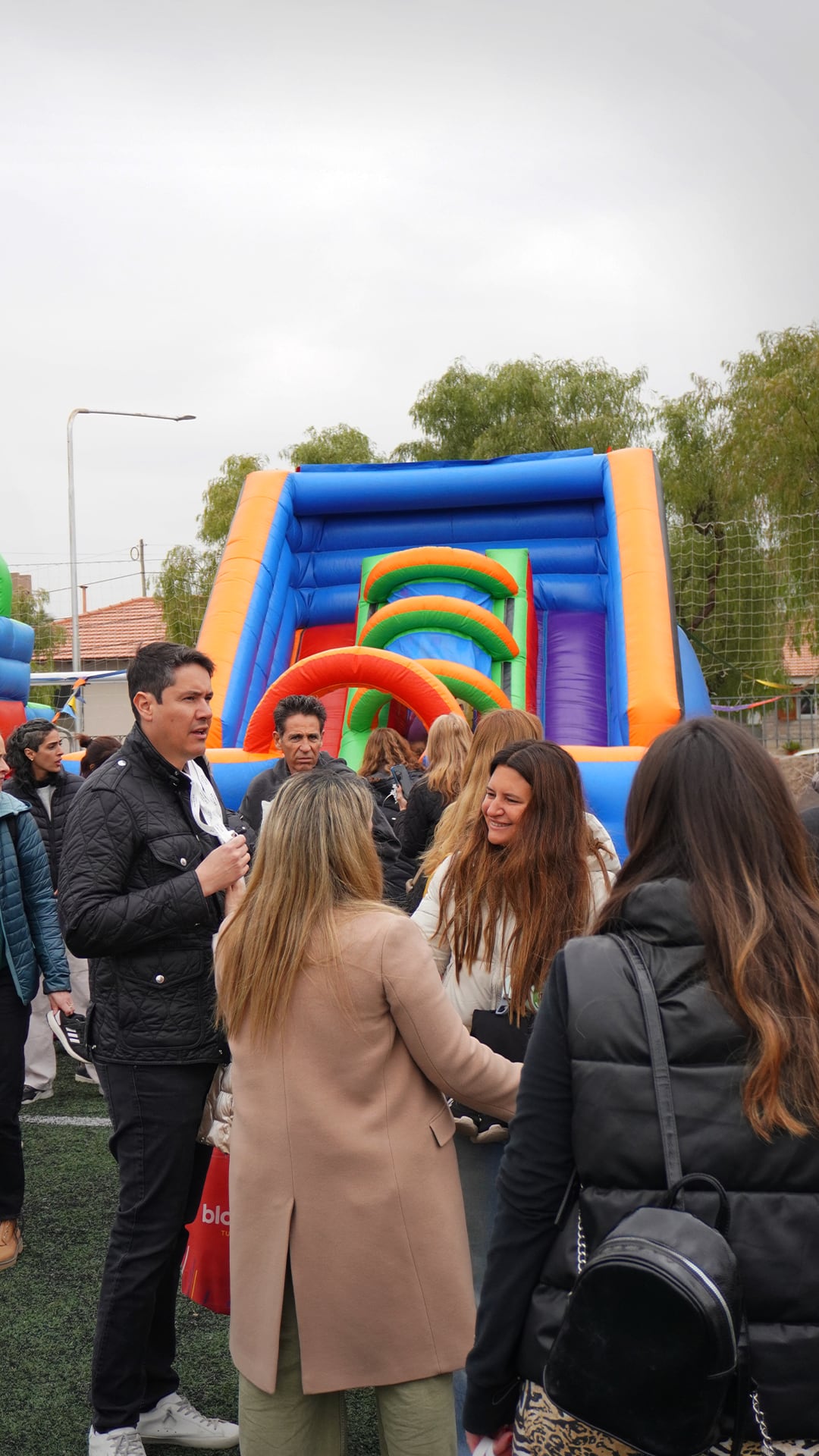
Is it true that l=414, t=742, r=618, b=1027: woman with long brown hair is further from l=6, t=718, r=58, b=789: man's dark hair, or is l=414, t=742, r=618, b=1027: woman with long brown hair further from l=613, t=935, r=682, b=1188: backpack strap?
l=6, t=718, r=58, b=789: man's dark hair

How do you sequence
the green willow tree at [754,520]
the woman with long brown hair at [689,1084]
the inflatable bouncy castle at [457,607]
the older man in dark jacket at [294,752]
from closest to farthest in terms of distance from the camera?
the woman with long brown hair at [689,1084] < the older man in dark jacket at [294,752] < the inflatable bouncy castle at [457,607] < the green willow tree at [754,520]

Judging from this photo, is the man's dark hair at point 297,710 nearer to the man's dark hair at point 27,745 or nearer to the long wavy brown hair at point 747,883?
the man's dark hair at point 27,745

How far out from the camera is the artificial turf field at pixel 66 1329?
285 cm

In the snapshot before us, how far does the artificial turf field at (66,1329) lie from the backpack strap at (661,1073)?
1.81 metres

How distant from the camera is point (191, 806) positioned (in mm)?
2799

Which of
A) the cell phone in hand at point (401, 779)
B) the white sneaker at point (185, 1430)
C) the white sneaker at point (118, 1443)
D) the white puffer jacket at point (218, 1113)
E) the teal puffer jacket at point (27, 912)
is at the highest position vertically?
the cell phone in hand at point (401, 779)

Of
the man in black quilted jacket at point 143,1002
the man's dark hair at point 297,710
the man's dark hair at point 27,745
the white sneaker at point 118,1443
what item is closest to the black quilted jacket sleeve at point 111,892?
the man in black quilted jacket at point 143,1002

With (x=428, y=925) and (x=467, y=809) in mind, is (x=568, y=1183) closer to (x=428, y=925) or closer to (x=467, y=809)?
(x=428, y=925)

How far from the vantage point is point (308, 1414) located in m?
2.03

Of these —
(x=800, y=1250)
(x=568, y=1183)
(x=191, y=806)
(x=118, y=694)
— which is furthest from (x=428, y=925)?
(x=118, y=694)

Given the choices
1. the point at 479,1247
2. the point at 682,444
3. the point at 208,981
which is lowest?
the point at 479,1247

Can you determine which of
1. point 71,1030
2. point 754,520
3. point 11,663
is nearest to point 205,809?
point 71,1030

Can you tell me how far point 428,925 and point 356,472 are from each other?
7383 mm

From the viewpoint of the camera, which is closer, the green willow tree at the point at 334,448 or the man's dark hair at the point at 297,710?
the man's dark hair at the point at 297,710
